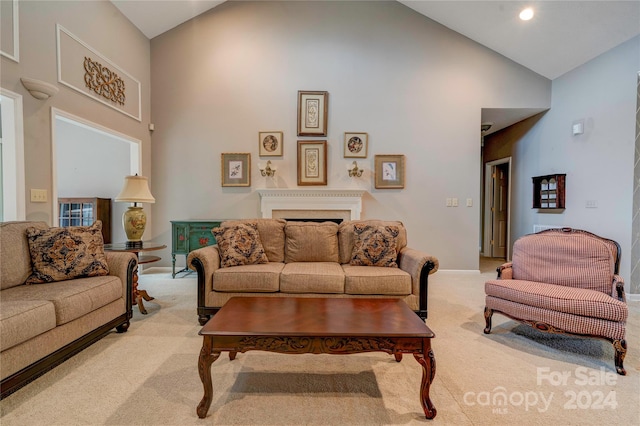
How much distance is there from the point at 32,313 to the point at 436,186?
4.59m

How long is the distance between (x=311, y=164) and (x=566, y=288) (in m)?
3.30

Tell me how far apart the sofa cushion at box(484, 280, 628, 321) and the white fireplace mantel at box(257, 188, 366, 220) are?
7.63 feet

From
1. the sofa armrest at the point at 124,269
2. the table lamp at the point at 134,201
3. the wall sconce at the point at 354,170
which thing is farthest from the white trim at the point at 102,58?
the wall sconce at the point at 354,170

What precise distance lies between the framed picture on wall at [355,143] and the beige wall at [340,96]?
0.10 m

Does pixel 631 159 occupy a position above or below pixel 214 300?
above

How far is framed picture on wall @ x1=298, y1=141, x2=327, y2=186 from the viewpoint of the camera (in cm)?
442

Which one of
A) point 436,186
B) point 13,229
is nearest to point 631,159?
point 436,186

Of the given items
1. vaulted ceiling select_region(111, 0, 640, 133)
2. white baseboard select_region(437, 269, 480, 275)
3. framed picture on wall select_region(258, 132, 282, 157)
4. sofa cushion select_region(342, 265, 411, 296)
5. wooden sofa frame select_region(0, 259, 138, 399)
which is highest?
vaulted ceiling select_region(111, 0, 640, 133)

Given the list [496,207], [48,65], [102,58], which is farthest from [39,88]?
[496,207]

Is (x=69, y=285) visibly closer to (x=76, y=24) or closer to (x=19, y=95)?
(x=19, y=95)

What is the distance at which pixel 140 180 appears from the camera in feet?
10.1

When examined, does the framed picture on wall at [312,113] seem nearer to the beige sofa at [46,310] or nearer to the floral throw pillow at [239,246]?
the floral throw pillow at [239,246]

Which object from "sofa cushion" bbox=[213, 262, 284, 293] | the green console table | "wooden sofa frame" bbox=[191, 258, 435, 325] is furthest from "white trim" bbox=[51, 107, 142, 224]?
"sofa cushion" bbox=[213, 262, 284, 293]

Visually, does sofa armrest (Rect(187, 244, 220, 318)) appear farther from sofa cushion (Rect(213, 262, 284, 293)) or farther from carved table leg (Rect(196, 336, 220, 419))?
carved table leg (Rect(196, 336, 220, 419))
